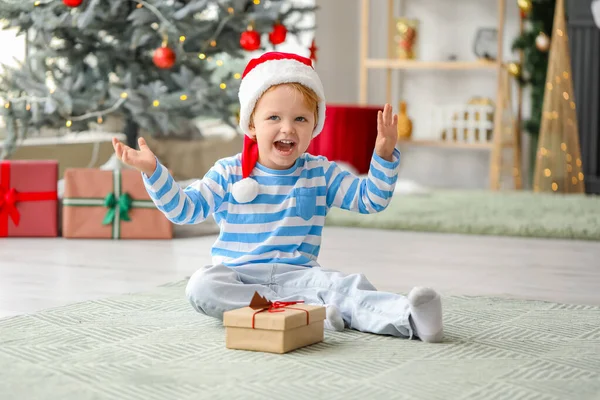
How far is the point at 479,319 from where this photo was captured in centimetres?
184

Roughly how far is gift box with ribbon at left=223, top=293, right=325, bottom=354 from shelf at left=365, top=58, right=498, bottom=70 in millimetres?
3821

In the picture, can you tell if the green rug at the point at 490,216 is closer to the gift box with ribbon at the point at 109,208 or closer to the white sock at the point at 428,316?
the gift box with ribbon at the point at 109,208

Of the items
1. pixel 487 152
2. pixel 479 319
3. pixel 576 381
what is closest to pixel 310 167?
pixel 479 319

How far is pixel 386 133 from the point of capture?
1747mm

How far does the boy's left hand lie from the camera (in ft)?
5.67

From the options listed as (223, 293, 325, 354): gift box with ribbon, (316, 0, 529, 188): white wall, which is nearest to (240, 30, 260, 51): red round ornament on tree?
(223, 293, 325, 354): gift box with ribbon

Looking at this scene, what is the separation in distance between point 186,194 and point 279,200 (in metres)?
0.18

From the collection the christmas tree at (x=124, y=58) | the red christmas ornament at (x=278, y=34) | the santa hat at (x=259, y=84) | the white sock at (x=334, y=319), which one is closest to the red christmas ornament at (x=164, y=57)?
the christmas tree at (x=124, y=58)

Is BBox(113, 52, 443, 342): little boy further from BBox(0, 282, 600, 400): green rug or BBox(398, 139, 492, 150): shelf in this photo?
BBox(398, 139, 492, 150): shelf

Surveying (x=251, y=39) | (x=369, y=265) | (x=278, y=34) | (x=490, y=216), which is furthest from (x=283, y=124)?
(x=490, y=216)

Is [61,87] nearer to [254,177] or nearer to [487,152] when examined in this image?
[254,177]

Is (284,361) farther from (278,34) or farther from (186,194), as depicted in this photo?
(278,34)

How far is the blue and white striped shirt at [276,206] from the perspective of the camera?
1794 mm

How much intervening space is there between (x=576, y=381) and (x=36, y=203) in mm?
2112
